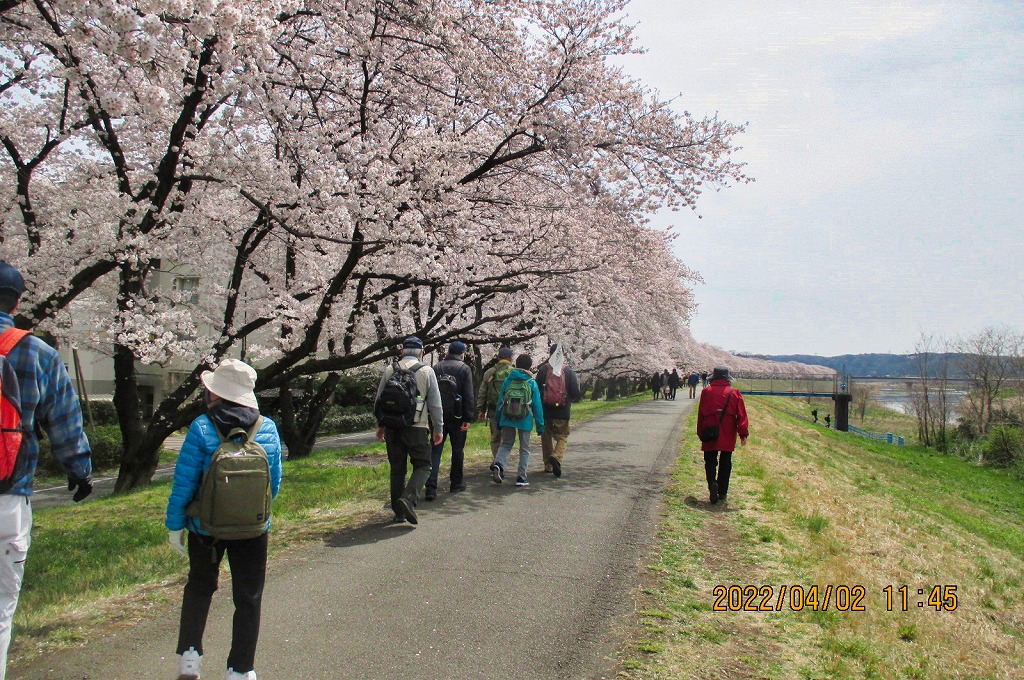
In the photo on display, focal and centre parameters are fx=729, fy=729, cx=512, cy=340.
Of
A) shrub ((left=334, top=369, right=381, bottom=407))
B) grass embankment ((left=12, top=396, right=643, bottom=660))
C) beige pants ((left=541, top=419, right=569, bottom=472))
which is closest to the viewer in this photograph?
grass embankment ((left=12, top=396, right=643, bottom=660))

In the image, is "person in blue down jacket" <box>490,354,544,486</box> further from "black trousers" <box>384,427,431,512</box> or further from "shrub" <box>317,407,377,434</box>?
"shrub" <box>317,407,377,434</box>

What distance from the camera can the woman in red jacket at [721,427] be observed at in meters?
8.89

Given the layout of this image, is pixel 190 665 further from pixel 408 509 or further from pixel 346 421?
pixel 346 421

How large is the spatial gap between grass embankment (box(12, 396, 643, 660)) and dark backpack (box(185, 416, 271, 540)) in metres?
1.59

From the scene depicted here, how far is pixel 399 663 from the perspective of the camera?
4.11 meters

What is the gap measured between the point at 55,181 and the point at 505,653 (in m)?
13.5

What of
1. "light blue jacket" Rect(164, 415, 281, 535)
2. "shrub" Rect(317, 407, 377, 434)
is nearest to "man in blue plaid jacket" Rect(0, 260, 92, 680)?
"light blue jacket" Rect(164, 415, 281, 535)

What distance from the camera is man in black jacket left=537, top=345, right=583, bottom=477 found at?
10.7 m

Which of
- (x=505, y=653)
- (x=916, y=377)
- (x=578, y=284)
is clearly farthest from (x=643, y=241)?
(x=916, y=377)

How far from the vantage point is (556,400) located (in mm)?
10648

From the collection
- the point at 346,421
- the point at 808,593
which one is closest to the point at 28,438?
the point at 808,593

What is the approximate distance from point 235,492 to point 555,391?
7.35m

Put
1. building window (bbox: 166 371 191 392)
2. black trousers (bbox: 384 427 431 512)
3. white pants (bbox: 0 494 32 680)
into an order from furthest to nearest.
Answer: building window (bbox: 166 371 191 392) < black trousers (bbox: 384 427 431 512) < white pants (bbox: 0 494 32 680)

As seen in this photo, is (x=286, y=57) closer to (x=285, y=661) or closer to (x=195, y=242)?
(x=195, y=242)
